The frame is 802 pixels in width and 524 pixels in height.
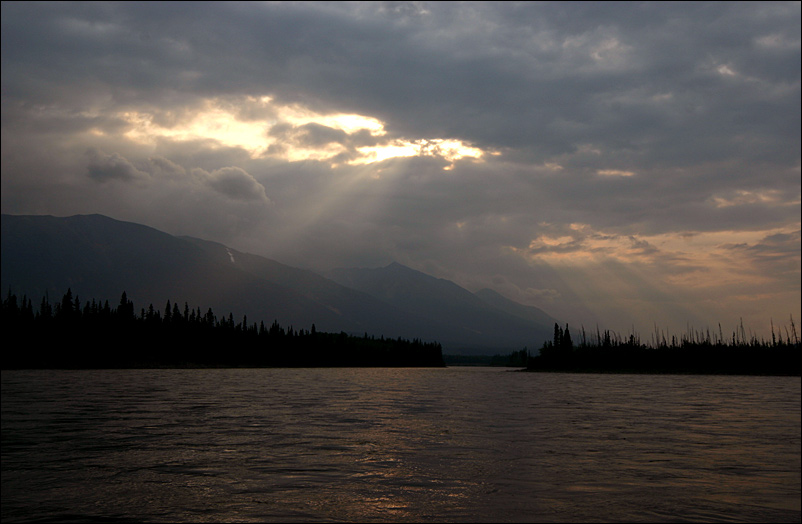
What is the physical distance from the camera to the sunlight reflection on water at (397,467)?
2406 centimetres

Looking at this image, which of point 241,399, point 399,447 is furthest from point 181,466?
point 241,399

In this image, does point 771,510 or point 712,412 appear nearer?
point 771,510

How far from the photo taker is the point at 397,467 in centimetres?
3353

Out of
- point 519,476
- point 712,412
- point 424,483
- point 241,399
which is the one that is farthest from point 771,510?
point 241,399

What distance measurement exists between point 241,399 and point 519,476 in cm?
6117

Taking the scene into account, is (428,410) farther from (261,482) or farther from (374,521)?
(374,521)

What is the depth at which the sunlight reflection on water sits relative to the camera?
24.1 meters

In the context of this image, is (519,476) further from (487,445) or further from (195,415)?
(195,415)

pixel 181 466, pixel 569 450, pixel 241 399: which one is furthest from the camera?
pixel 241 399

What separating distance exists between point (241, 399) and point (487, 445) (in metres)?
51.3

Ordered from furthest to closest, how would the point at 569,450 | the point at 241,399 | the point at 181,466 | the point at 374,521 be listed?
the point at 241,399 → the point at 569,450 → the point at 181,466 → the point at 374,521

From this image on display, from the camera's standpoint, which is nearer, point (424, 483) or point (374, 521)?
point (374, 521)

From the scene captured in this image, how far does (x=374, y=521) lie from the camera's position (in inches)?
878

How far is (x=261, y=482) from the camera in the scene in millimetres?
29109
